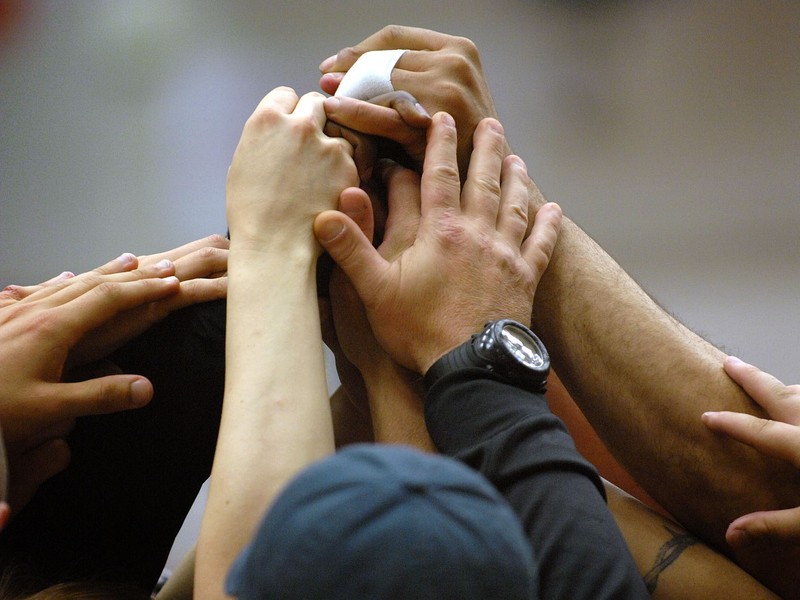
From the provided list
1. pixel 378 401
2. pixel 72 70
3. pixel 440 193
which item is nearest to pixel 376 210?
pixel 440 193

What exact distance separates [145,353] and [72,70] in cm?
174

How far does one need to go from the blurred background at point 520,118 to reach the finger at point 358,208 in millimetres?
1387

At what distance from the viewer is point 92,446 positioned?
719 millimetres

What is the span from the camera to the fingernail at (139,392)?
2.18 ft

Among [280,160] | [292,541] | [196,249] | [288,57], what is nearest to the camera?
[292,541]

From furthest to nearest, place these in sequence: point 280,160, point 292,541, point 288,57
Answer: point 288,57, point 280,160, point 292,541

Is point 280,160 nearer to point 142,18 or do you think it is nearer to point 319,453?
point 319,453

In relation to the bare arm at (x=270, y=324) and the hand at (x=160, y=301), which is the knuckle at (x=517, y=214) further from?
the hand at (x=160, y=301)

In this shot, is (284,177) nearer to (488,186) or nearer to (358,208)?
(358,208)

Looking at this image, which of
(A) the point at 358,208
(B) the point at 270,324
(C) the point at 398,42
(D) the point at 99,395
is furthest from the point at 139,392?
(C) the point at 398,42

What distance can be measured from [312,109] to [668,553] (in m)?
0.55

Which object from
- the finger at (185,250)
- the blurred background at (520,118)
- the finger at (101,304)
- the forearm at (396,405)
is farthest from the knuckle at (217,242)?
the blurred background at (520,118)

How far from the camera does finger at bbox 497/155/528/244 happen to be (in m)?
0.74

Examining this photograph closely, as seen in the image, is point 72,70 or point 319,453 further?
point 72,70
